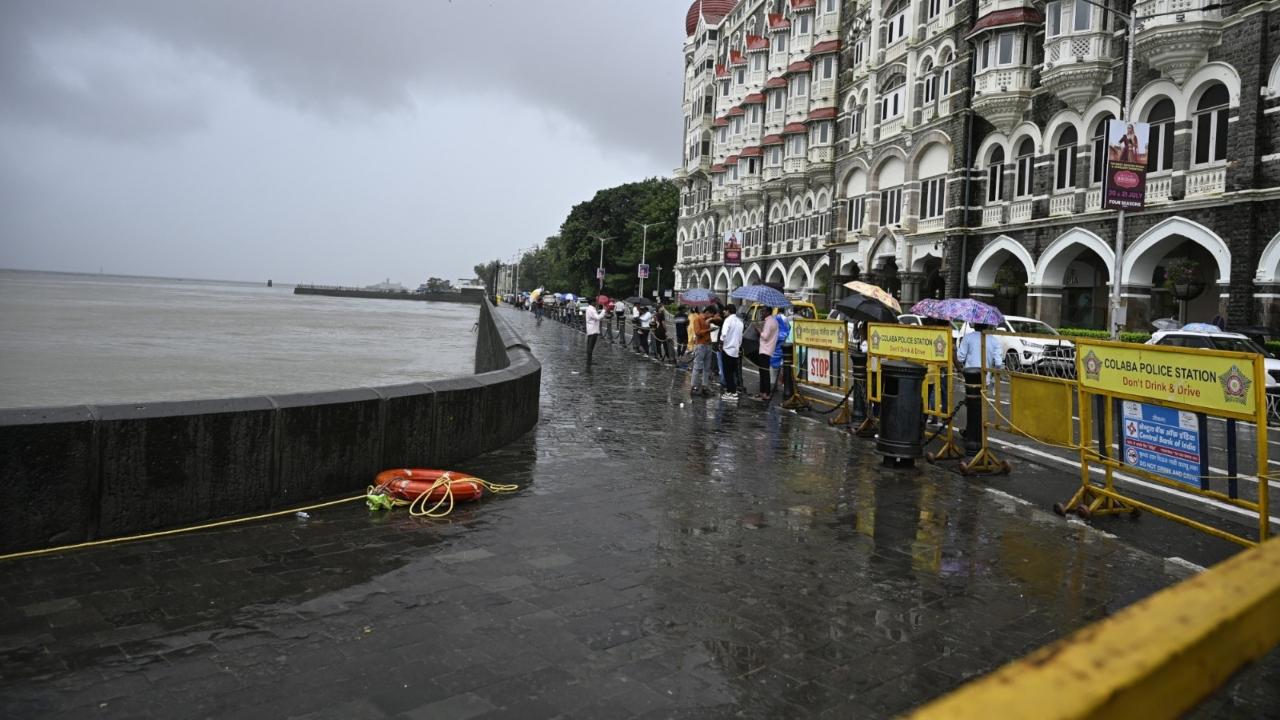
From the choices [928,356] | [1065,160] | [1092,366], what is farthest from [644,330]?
[1092,366]

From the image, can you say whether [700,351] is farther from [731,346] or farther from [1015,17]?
[1015,17]

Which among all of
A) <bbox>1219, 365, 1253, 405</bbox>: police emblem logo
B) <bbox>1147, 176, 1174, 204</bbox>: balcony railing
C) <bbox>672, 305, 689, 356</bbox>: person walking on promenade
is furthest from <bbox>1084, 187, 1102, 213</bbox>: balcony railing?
<bbox>1219, 365, 1253, 405</bbox>: police emblem logo

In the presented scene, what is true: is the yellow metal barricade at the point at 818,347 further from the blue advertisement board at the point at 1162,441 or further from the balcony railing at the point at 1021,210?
the balcony railing at the point at 1021,210

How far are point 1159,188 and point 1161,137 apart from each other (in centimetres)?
147

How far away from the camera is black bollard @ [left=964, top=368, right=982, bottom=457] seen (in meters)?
9.88

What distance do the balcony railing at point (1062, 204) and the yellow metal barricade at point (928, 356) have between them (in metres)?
20.5

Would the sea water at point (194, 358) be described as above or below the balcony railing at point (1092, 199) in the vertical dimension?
below

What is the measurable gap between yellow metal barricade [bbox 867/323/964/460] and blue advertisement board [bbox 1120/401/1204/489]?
122 inches

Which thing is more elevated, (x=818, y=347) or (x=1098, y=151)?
(x=1098, y=151)

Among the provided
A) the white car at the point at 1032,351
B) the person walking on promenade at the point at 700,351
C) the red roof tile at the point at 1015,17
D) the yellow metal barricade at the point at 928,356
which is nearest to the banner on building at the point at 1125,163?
the white car at the point at 1032,351

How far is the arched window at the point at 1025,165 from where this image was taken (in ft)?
103

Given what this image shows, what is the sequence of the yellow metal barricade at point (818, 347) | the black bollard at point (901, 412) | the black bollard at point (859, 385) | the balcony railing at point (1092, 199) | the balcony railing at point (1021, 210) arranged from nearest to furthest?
the black bollard at point (901, 412) → the black bollard at point (859, 385) → the yellow metal barricade at point (818, 347) → the balcony railing at point (1092, 199) → the balcony railing at point (1021, 210)

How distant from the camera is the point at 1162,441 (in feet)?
22.2

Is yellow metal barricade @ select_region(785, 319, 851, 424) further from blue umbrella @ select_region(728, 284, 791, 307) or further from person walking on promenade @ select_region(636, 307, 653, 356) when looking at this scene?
person walking on promenade @ select_region(636, 307, 653, 356)
